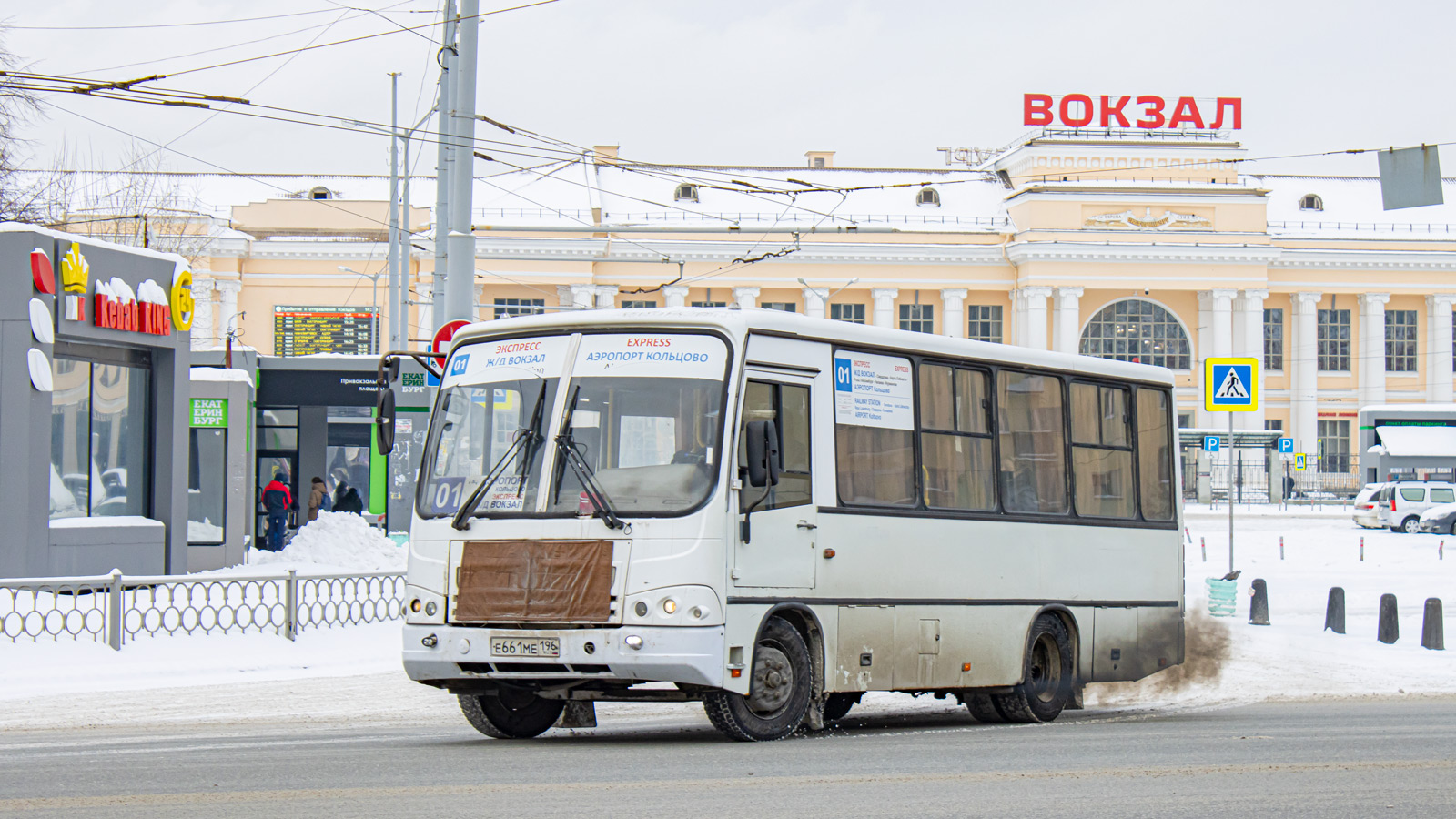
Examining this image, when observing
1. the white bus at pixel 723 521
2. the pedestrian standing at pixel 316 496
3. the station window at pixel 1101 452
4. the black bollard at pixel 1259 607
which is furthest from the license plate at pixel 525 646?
the pedestrian standing at pixel 316 496

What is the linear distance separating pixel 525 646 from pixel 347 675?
6.97 meters

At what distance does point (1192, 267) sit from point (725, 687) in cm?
7018

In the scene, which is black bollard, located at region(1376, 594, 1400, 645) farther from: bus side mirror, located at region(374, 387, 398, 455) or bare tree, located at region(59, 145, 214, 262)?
bare tree, located at region(59, 145, 214, 262)

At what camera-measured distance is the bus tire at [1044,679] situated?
41.4ft

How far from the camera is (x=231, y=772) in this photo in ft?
27.6

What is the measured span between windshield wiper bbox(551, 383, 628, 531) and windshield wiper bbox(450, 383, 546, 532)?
0.55 feet

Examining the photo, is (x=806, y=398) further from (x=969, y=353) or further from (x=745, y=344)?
(x=969, y=353)

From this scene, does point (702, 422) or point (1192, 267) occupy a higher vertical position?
point (1192, 267)

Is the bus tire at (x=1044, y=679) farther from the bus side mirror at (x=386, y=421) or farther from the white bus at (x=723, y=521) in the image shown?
the bus side mirror at (x=386, y=421)

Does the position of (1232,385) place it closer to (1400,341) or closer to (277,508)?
(277,508)

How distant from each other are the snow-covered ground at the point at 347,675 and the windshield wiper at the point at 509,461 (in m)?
2.64

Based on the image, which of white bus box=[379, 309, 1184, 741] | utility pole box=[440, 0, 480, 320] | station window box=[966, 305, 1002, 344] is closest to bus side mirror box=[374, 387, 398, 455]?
white bus box=[379, 309, 1184, 741]

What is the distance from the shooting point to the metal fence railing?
50.0 feet

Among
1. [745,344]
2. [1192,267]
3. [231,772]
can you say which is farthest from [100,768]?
[1192,267]
